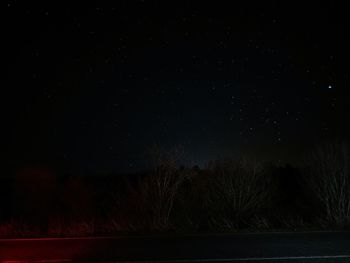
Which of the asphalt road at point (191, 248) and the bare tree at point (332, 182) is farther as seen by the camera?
the bare tree at point (332, 182)

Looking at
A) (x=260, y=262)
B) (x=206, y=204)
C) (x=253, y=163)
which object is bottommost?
(x=260, y=262)

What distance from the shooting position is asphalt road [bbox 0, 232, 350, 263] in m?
10.4

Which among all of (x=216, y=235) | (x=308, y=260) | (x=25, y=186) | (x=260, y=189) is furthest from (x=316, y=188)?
(x=25, y=186)

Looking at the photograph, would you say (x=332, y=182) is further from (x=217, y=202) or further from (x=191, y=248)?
(x=191, y=248)

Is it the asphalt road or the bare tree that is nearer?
the asphalt road

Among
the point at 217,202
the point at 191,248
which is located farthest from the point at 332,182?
the point at 191,248

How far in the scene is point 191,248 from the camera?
11992 mm

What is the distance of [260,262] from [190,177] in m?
10.1

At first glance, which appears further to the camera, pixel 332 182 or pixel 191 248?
pixel 332 182

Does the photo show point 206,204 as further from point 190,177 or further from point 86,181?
point 86,181

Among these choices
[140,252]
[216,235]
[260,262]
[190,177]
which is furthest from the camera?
[190,177]

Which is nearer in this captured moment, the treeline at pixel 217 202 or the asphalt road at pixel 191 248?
the asphalt road at pixel 191 248

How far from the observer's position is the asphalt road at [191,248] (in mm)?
10422

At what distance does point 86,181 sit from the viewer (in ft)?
165
